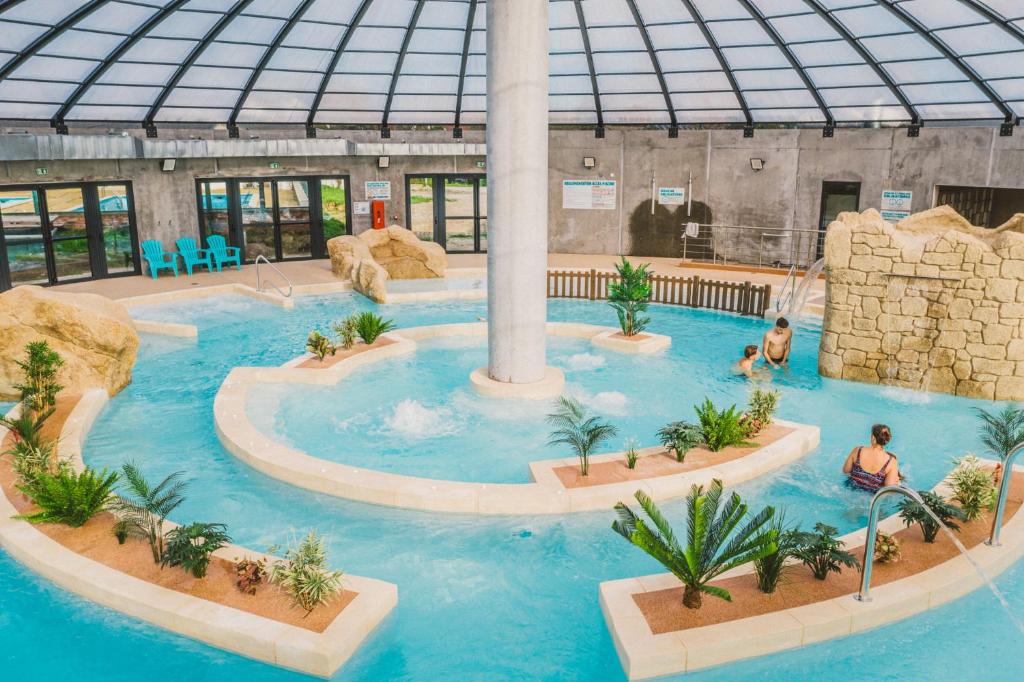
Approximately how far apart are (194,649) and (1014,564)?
840 centimetres

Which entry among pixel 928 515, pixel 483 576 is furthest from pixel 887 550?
pixel 483 576

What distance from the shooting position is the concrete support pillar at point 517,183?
12.0m

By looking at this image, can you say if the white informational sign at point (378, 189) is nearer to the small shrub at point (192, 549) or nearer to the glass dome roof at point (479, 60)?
the glass dome roof at point (479, 60)

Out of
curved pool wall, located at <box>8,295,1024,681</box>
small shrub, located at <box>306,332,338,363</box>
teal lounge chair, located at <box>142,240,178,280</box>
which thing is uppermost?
teal lounge chair, located at <box>142,240,178,280</box>

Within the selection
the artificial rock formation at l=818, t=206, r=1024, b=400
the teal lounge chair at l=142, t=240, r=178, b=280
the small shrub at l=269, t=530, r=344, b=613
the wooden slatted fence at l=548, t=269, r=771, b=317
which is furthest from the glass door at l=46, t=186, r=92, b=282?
the artificial rock formation at l=818, t=206, r=1024, b=400

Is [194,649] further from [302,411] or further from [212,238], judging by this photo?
[212,238]

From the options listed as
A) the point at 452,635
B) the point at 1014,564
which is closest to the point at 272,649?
the point at 452,635

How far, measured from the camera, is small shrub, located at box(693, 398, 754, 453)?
10914 mm

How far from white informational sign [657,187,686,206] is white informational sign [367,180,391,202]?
9847 mm

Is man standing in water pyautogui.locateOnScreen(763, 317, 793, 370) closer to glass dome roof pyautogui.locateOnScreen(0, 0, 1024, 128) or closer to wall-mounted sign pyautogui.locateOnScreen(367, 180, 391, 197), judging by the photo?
glass dome roof pyautogui.locateOnScreen(0, 0, 1024, 128)

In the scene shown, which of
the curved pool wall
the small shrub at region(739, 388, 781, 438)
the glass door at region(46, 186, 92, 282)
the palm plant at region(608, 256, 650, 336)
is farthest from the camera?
the glass door at region(46, 186, 92, 282)

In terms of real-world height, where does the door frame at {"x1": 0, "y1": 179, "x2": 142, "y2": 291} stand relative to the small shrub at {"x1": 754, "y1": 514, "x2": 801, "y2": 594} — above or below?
above

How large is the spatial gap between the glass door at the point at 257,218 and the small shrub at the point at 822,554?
23.1 meters

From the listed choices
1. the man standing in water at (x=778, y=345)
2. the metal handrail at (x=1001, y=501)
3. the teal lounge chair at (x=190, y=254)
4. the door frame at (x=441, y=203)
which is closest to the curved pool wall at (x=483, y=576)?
the metal handrail at (x=1001, y=501)
